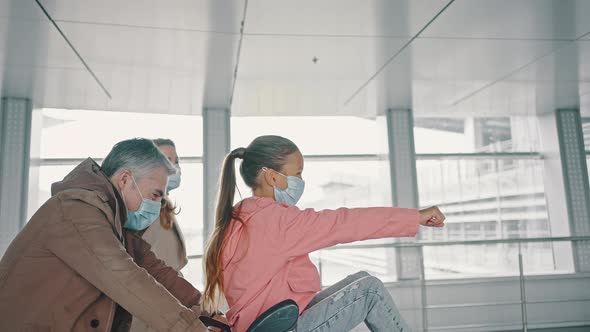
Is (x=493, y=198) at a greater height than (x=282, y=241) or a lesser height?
greater

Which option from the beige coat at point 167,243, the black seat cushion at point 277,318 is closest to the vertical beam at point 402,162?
the beige coat at point 167,243

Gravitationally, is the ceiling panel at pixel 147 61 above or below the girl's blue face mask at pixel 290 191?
above

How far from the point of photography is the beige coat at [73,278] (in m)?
1.05

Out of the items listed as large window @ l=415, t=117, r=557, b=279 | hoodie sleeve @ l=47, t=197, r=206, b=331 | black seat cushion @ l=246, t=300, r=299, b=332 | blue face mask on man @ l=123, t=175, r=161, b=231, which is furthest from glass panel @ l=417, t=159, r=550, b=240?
hoodie sleeve @ l=47, t=197, r=206, b=331

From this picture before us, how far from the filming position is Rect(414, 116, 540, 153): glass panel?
5.62 m

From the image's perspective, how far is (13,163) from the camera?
14.2 ft

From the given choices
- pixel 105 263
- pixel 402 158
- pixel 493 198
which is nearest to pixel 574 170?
pixel 493 198

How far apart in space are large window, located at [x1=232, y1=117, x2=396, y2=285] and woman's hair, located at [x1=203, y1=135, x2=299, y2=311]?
3.76 metres

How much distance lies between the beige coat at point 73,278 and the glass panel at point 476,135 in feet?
15.9

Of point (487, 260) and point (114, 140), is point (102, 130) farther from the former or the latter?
point (487, 260)

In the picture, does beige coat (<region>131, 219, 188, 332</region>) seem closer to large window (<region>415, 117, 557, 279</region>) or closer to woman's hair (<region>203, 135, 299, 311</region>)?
woman's hair (<region>203, 135, 299, 311</region>)

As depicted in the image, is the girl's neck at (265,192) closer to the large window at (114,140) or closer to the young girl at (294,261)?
the young girl at (294,261)

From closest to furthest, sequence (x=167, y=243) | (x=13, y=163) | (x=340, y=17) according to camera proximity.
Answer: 1. (x=167, y=243)
2. (x=340, y=17)
3. (x=13, y=163)

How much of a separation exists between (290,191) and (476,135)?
4771 mm
